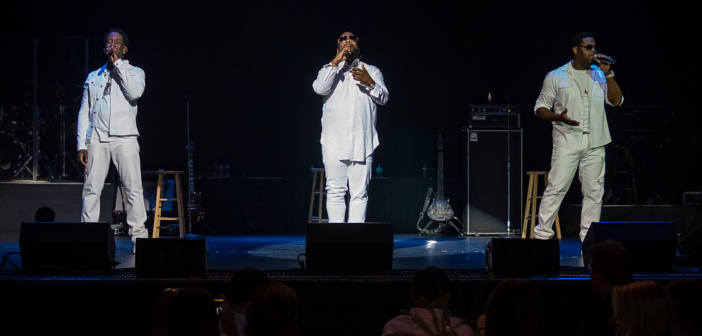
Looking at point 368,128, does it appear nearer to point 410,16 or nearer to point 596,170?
point 596,170

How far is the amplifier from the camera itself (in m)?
8.15

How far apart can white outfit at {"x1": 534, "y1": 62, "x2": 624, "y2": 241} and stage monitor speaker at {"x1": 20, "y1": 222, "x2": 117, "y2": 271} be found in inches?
132

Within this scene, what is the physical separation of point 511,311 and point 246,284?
45.0 inches

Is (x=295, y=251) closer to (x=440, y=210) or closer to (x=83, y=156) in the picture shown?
(x=83, y=156)

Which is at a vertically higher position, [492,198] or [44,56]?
[44,56]

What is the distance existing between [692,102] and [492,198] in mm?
3478

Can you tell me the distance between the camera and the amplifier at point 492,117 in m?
8.15

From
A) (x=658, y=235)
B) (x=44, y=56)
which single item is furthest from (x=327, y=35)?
(x=658, y=235)

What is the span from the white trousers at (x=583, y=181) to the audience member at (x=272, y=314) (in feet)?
12.6

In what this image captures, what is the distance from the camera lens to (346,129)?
5031 mm

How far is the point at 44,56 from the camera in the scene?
869 centimetres

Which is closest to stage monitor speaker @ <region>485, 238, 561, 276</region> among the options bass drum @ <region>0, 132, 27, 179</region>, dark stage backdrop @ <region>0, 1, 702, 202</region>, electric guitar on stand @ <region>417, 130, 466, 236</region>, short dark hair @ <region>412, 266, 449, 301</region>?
short dark hair @ <region>412, 266, 449, 301</region>

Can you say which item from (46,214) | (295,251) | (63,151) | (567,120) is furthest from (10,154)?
(567,120)

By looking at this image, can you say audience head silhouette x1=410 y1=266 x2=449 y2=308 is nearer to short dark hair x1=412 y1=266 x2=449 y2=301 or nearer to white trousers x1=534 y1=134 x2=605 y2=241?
short dark hair x1=412 y1=266 x2=449 y2=301
